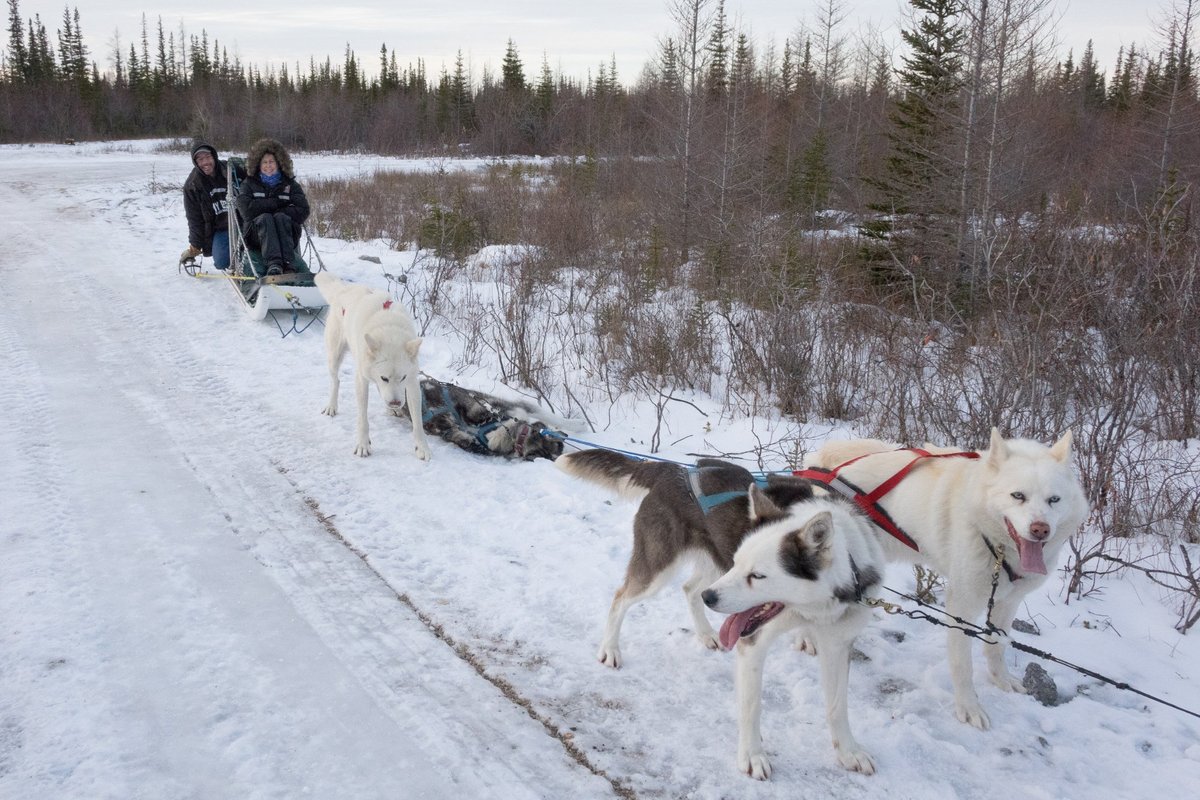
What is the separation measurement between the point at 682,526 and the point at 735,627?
0.53 m

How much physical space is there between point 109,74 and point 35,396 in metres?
72.4

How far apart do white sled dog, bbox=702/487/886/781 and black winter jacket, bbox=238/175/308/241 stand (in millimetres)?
7936

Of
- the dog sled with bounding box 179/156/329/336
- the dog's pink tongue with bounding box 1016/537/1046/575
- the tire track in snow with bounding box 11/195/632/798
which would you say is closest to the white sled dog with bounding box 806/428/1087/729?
the dog's pink tongue with bounding box 1016/537/1046/575

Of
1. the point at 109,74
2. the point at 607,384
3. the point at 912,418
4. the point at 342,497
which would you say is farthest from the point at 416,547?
the point at 109,74

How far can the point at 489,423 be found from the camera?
5.54 metres

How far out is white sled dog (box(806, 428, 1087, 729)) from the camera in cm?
270

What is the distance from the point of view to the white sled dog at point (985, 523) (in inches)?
106

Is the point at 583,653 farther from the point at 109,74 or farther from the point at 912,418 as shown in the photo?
the point at 109,74

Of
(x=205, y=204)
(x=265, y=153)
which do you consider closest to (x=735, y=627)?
(x=265, y=153)

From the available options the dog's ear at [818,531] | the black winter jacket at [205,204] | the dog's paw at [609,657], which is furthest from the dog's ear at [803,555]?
the black winter jacket at [205,204]

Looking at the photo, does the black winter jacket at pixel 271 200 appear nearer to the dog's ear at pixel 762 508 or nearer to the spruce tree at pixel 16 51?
the dog's ear at pixel 762 508

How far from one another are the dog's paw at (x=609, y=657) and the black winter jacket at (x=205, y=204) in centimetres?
838

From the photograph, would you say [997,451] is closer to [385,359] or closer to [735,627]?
[735,627]

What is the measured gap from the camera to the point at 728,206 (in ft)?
42.0
